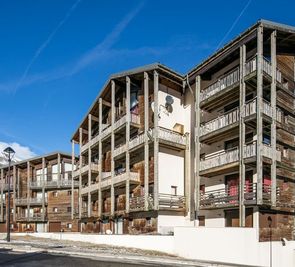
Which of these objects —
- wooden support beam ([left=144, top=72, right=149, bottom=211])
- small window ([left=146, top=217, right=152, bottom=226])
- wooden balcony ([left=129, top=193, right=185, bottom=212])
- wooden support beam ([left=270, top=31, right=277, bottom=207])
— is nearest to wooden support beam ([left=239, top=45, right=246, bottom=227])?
wooden support beam ([left=270, top=31, right=277, bottom=207])

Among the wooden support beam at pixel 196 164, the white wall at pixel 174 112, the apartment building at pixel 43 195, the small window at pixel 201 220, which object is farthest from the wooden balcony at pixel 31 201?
the small window at pixel 201 220

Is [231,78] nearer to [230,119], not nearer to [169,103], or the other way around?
[230,119]

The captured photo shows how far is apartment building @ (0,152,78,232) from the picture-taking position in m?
55.6

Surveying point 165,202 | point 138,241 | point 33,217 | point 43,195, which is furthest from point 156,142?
point 33,217

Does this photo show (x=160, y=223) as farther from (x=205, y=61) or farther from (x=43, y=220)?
(x=43, y=220)

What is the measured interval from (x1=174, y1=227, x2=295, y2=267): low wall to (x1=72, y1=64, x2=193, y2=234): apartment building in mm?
6295

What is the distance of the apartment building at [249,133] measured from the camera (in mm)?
23578

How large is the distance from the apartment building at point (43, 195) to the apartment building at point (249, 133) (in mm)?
29345

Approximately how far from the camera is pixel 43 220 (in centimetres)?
5547

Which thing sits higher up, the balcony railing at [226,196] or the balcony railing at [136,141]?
the balcony railing at [136,141]

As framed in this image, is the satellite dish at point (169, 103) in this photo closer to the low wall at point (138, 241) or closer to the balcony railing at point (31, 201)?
the low wall at point (138, 241)

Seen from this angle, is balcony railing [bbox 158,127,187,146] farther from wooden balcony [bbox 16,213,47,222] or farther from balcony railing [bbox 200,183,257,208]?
wooden balcony [bbox 16,213,47,222]

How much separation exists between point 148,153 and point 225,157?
23.2ft

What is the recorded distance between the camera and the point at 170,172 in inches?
1222
